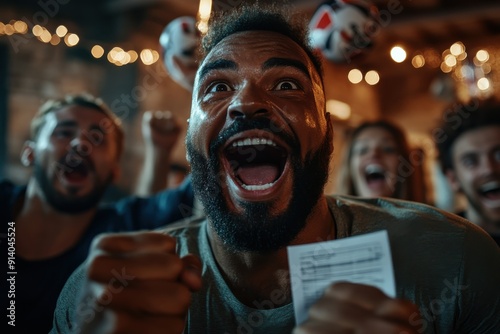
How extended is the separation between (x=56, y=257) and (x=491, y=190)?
2.16 m

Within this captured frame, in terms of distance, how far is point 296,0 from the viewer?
6.73 m

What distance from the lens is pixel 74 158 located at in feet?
8.91

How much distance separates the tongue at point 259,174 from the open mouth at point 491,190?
1494 millimetres

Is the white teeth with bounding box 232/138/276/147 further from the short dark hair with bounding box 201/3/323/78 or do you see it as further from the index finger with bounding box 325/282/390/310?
the index finger with bounding box 325/282/390/310

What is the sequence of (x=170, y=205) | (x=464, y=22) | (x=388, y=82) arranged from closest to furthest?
(x=170, y=205)
(x=464, y=22)
(x=388, y=82)

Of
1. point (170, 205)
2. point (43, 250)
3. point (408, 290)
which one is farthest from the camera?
point (170, 205)

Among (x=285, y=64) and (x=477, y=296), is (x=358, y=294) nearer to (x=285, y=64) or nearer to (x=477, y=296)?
(x=477, y=296)

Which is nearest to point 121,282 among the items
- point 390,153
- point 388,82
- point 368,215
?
point 368,215

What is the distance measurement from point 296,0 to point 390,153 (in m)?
3.95

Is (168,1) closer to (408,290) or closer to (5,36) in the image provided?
(5,36)

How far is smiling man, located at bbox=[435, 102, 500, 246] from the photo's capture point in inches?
106

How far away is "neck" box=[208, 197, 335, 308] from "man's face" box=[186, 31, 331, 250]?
2.8 inches

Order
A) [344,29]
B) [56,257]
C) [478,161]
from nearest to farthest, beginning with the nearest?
[56,257], [478,161], [344,29]

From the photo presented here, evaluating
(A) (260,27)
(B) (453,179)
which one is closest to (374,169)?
(B) (453,179)
